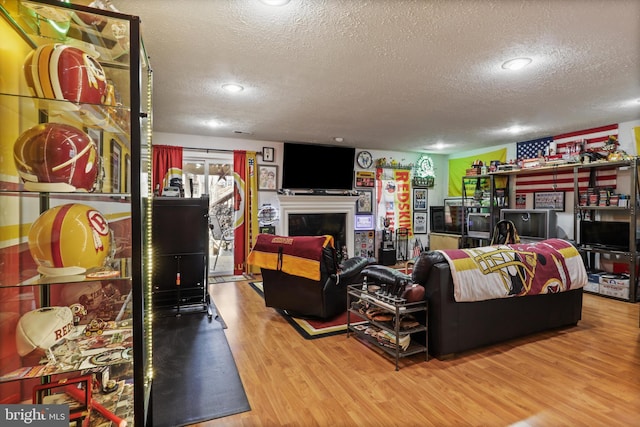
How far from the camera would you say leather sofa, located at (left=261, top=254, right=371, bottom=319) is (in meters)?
3.51

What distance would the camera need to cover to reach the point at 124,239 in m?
1.26

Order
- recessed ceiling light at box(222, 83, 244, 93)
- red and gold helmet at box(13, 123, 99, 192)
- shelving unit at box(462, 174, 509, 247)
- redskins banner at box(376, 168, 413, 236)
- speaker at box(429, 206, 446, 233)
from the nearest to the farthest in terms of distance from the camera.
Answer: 1. red and gold helmet at box(13, 123, 99, 192)
2. recessed ceiling light at box(222, 83, 244, 93)
3. shelving unit at box(462, 174, 509, 247)
4. redskins banner at box(376, 168, 413, 236)
5. speaker at box(429, 206, 446, 233)

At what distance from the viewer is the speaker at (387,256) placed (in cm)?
705

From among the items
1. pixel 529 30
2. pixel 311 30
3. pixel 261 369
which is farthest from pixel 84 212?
pixel 529 30

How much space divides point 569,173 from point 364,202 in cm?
361

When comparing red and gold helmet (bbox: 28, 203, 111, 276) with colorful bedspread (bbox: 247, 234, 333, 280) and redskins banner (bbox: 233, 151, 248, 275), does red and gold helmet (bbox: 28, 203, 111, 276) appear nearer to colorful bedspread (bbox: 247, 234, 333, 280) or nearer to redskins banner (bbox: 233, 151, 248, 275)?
colorful bedspread (bbox: 247, 234, 333, 280)

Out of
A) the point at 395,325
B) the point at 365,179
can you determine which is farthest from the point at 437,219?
the point at 395,325

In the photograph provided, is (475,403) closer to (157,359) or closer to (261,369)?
(261,369)

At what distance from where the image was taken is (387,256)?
7062 millimetres

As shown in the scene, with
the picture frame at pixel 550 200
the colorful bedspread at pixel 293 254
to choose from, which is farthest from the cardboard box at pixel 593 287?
the colorful bedspread at pixel 293 254

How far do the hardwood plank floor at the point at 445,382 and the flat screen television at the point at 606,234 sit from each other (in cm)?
167

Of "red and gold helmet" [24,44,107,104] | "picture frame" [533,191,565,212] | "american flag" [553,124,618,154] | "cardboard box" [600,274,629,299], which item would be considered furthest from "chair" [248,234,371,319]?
"american flag" [553,124,618,154]

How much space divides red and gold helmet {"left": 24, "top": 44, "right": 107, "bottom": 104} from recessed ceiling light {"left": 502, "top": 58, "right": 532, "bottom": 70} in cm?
289

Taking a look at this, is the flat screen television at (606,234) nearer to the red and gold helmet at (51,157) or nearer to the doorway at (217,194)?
the doorway at (217,194)
